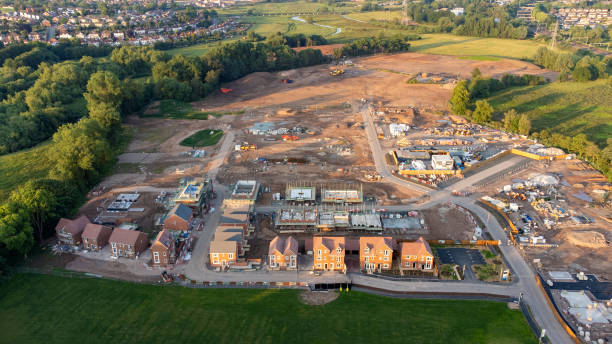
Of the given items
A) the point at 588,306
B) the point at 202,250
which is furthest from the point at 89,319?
the point at 588,306

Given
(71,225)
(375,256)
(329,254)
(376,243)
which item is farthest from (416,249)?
(71,225)

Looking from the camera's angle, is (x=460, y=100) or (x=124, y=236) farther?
(x=460, y=100)

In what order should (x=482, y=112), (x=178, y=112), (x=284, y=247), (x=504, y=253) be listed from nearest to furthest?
(x=284, y=247) → (x=504, y=253) → (x=482, y=112) → (x=178, y=112)

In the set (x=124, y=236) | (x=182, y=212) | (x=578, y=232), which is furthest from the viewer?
(x=182, y=212)

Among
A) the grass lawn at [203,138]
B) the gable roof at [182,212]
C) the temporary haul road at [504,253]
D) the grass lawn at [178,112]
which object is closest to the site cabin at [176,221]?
the gable roof at [182,212]

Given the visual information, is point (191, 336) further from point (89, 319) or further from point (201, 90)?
point (201, 90)

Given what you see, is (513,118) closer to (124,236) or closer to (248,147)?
(248,147)

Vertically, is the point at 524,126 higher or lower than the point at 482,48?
lower
